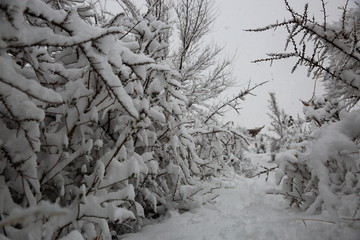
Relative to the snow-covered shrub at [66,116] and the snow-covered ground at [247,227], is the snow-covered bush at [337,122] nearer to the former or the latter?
the snow-covered ground at [247,227]

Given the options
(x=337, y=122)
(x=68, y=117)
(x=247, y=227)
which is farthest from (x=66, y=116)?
(x=337, y=122)

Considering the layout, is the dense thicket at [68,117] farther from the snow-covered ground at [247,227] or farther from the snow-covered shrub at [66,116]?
the snow-covered ground at [247,227]

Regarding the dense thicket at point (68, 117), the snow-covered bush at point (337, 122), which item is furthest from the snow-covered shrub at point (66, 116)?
the snow-covered bush at point (337, 122)

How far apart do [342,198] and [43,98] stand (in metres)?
1.92

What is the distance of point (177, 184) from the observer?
2.21 meters

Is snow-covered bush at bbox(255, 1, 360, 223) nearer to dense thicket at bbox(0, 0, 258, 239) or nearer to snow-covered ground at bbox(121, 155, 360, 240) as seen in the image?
snow-covered ground at bbox(121, 155, 360, 240)

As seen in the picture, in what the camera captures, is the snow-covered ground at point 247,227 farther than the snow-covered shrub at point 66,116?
Yes

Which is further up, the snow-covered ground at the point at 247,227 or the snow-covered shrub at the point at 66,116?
the snow-covered shrub at the point at 66,116

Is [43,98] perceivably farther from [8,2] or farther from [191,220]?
[191,220]

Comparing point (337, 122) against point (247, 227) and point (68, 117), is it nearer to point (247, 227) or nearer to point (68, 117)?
point (247, 227)

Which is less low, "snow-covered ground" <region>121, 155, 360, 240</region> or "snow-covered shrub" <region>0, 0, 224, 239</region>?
"snow-covered shrub" <region>0, 0, 224, 239</region>

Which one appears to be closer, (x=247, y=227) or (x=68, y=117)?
(x=68, y=117)

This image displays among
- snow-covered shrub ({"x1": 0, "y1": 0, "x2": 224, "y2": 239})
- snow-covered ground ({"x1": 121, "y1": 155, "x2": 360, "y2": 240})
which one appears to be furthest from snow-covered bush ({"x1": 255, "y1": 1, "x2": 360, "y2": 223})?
snow-covered shrub ({"x1": 0, "y1": 0, "x2": 224, "y2": 239})

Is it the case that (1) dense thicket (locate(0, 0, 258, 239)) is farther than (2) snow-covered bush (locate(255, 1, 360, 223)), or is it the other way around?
(2) snow-covered bush (locate(255, 1, 360, 223))
